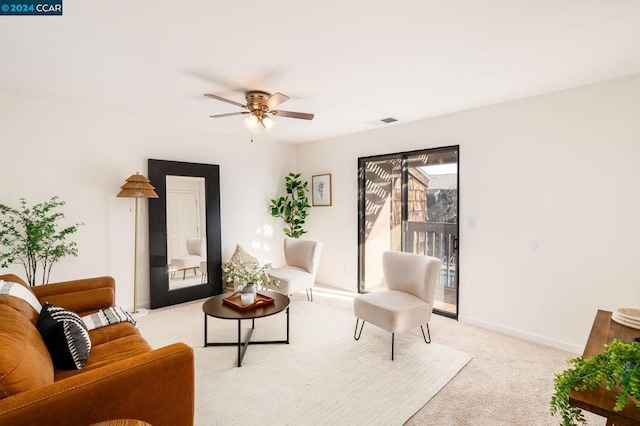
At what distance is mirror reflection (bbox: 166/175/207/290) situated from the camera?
14.3ft

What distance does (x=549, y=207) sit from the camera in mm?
3119

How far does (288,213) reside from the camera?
5.60m

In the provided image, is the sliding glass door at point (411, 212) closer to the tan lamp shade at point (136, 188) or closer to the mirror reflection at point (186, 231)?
the mirror reflection at point (186, 231)

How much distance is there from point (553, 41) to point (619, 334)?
74.0 inches

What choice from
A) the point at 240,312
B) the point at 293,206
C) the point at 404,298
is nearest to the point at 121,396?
the point at 240,312

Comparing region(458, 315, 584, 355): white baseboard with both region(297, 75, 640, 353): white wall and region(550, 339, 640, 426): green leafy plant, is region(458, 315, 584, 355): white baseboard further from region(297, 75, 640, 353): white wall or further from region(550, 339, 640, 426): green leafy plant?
region(550, 339, 640, 426): green leafy plant

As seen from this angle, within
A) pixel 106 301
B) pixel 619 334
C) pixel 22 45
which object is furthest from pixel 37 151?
pixel 619 334

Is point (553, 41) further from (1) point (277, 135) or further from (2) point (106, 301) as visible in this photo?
(2) point (106, 301)

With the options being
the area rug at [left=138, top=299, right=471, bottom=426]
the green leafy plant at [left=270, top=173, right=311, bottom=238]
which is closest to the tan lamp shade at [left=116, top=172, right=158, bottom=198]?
the area rug at [left=138, top=299, right=471, bottom=426]

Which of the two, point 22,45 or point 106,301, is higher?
point 22,45

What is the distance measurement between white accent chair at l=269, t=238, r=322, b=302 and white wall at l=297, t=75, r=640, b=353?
1936 millimetres

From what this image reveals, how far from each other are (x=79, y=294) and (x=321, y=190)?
3597 mm

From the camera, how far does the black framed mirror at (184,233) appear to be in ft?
13.8

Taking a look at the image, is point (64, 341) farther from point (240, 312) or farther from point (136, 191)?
point (136, 191)
